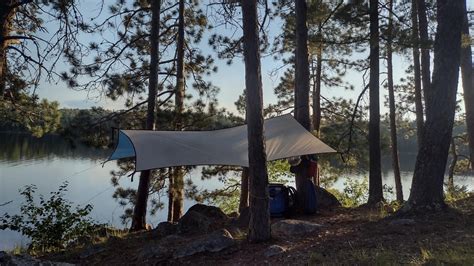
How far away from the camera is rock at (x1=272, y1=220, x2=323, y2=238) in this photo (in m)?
4.84

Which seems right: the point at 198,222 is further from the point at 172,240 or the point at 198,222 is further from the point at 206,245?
the point at 206,245

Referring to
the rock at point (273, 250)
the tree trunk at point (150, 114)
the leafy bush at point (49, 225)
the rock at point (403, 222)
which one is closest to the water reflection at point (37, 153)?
the tree trunk at point (150, 114)

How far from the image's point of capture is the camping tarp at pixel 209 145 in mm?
5496

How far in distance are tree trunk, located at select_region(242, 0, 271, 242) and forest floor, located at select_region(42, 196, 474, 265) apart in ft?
0.98

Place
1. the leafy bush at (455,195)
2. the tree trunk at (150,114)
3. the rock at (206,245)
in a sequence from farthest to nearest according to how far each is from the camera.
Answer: the tree trunk at (150,114) < the leafy bush at (455,195) < the rock at (206,245)

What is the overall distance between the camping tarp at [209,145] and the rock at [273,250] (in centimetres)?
160

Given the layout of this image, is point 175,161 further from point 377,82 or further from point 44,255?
point 377,82

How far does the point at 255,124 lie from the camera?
4543mm

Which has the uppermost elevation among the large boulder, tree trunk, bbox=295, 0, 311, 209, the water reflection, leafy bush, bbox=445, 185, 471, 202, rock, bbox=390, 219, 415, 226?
tree trunk, bbox=295, 0, 311, 209

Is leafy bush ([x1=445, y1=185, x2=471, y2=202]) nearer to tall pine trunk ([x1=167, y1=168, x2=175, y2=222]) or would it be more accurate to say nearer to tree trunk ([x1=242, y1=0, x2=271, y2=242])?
tree trunk ([x1=242, y1=0, x2=271, y2=242])

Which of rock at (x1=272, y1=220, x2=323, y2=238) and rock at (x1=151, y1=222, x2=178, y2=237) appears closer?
rock at (x1=272, y1=220, x2=323, y2=238)

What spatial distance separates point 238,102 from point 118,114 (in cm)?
699

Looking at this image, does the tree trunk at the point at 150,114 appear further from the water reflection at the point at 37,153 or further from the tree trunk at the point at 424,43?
the water reflection at the point at 37,153

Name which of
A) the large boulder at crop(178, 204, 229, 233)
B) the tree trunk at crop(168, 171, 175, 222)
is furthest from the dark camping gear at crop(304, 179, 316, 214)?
the tree trunk at crop(168, 171, 175, 222)
